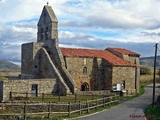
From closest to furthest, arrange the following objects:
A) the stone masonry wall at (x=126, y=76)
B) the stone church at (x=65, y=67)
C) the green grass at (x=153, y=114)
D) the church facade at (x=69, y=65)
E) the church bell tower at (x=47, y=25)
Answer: the green grass at (x=153, y=114) < the stone church at (x=65, y=67) < the church facade at (x=69, y=65) < the church bell tower at (x=47, y=25) < the stone masonry wall at (x=126, y=76)

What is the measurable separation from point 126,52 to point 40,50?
17.0 meters

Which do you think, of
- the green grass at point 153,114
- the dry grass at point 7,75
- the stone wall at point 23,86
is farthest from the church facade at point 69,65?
the green grass at point 153,114

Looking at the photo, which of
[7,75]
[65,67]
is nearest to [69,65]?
[65,67]

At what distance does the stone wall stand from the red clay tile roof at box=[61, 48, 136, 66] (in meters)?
5.62

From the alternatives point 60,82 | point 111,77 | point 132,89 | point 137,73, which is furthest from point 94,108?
point 137,73

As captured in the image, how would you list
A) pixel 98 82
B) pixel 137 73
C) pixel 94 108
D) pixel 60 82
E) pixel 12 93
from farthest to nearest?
pixel 137 73
pixel 98 82
pixel 60 82
pixel 12 93
pixel 94 108

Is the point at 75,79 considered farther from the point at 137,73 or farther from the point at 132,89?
the point at 137,73

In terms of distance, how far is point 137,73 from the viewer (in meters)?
49.5

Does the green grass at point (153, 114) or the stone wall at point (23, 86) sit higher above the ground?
the stone wall at point (23, 86)

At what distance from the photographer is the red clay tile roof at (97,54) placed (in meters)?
41.9

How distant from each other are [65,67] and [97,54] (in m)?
7.80

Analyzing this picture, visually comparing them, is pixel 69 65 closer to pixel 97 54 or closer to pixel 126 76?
pixel 97 54

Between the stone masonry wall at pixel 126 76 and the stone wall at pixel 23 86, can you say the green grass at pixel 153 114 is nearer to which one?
the stone wall at pixel 23 86

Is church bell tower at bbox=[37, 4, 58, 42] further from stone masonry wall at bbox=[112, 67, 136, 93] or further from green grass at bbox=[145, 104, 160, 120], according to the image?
green grass at bbox=[145, 104, 160, 120]
